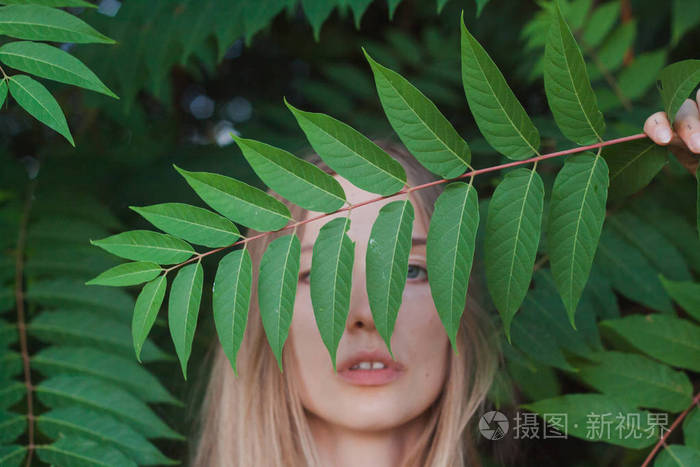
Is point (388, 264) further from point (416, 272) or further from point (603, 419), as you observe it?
point (603, 419)

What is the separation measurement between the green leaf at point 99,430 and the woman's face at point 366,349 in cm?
31

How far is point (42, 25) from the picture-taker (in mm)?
818

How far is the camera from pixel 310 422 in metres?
1.17

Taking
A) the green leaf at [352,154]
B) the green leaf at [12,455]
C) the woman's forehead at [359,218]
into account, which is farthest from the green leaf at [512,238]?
the green leaf at [12,455]

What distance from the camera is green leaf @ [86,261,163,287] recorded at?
81 centimetres

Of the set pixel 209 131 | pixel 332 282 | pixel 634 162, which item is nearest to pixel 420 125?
pixel 332 282

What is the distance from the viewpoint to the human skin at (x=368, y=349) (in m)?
1.03

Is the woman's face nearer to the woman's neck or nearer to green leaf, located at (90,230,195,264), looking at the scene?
the woman's neck

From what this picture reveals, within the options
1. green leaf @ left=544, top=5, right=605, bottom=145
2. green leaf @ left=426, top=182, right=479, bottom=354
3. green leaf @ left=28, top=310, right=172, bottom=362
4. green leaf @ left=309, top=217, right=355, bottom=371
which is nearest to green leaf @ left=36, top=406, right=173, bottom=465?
green leaf @ left=28, top=310, right=172, bottom=362

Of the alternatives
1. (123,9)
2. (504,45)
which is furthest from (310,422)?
(504,45)

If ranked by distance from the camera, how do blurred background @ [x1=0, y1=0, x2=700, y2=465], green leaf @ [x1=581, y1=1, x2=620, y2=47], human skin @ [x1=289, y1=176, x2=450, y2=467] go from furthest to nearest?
1. green leaf @ [x1=581, y1=1, x2=620, y2=47]
2. blurred background @ [x1=0, y1=0, x2=700, y2=465]
3. human skin @ [x1=289, y1=176, x2=450, y2=467]

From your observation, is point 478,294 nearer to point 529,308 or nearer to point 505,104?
point 529,308

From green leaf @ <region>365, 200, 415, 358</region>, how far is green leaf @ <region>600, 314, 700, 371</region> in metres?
0.61

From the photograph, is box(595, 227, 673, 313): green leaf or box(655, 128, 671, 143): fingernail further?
box(595, 227, 673, 313): green leaf
